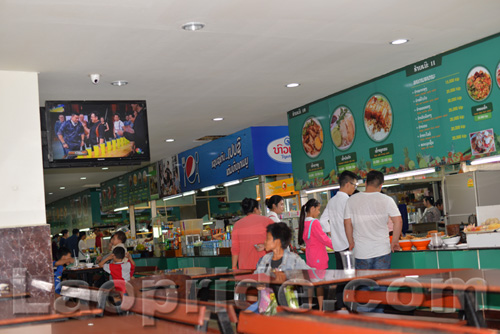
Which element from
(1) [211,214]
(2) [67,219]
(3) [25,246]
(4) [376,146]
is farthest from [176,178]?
(2) [67,219]

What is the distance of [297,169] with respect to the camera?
401 inches

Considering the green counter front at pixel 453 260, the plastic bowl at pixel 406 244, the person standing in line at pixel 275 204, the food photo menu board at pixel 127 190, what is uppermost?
the food photo menu board at pixel 127 190

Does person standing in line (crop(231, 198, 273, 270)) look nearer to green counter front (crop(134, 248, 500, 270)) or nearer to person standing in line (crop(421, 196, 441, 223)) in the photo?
green counter front (crop(134, 248, 500, 270))

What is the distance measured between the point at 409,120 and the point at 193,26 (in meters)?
3.35

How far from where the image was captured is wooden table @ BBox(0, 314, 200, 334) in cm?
279

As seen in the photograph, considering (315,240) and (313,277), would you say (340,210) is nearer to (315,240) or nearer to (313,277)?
(315,240)

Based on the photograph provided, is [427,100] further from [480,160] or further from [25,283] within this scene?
[25,283]

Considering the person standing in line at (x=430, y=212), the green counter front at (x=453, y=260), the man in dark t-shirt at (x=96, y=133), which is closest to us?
the green counter front at (x=453, y=260)

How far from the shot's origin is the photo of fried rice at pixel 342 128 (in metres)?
8.88

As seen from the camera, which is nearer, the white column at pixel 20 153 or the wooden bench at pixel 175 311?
the wooden bench at pixel 175 311

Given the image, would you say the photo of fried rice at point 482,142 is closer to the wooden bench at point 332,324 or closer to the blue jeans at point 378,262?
the blue jeans at point 378,262

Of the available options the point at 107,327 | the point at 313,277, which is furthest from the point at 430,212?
the point at 107,327

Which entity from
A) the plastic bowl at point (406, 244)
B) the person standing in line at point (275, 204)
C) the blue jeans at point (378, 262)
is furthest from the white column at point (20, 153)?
the plastic bowl at point (406, 244)

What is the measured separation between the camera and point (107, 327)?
3.02 meters
